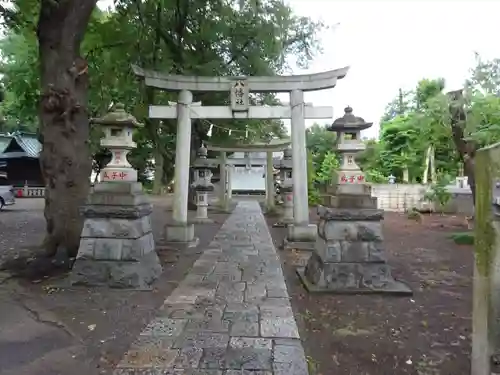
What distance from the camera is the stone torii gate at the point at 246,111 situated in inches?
375

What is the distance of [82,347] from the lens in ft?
12.5

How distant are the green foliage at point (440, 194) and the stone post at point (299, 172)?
415 inches

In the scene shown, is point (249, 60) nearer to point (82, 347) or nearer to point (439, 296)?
point (439, 296)

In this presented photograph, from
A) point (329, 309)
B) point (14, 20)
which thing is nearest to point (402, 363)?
point (329, 309)

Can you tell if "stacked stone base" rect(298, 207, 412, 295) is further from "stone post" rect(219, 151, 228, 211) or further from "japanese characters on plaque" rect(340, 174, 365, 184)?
"stone post" rect(219, 151, 228, 211)

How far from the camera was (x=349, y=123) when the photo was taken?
6641mm

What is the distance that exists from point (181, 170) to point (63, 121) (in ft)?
11.1

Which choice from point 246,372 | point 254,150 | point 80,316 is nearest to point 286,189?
point 254,150

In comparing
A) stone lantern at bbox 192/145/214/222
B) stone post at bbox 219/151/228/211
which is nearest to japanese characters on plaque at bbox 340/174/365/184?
stone lantern at bbox 192/145/214/222

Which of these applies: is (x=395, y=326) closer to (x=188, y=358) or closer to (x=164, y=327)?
(x=188, y=358)

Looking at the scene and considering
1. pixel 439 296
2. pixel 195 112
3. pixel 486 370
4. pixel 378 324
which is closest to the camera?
pixel 486 370

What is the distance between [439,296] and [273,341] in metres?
2.93

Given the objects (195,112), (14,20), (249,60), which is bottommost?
(195,112)

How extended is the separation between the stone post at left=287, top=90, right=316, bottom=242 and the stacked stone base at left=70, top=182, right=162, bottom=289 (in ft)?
14.7
